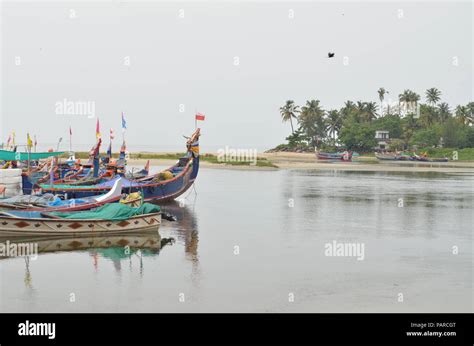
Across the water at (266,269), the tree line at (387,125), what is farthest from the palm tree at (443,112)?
the water at (266,269)

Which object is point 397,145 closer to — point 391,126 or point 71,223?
point 391,126

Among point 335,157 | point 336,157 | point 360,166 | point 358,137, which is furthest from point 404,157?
point 360,166

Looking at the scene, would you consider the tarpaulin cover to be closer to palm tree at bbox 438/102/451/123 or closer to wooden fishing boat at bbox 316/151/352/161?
wooden fishing boat at bbox 316/151/352/161

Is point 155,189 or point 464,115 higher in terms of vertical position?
point 464,115

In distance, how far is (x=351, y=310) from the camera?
41.3 ft

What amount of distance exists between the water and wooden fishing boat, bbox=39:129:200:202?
244 centimetres

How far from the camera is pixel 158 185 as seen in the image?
101 feet

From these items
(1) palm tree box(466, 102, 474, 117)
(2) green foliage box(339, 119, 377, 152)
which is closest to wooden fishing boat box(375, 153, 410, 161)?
(2) green foliage box(339, 119, 377, 152)

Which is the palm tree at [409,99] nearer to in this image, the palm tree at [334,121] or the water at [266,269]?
the palm tree at [334,121]

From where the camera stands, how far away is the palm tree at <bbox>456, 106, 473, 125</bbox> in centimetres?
10380

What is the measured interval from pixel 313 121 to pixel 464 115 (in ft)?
92.6

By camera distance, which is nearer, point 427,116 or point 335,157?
point 335,157
